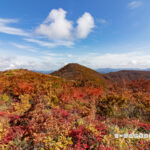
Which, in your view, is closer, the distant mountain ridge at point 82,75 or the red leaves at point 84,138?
the red leaves at point 84,138

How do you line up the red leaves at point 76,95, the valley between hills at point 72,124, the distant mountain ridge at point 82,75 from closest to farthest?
the valley between hills at point 72,124
the red leaves at point 76,95
the distant mountain ridge at point 82,75

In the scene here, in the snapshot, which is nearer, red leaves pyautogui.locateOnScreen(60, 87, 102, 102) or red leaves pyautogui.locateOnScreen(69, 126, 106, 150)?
red leaves pyautogui.locateOnScreen(69, 126, 106, 150)

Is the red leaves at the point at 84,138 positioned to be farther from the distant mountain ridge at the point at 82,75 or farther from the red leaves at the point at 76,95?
the distant mountain ridge at the point at 82,75

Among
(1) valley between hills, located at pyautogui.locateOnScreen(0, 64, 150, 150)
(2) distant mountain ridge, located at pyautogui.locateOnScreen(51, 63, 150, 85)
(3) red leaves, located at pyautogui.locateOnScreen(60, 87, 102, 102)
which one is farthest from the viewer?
(2) distant mountain ridge, located at pyautogui.locateOnScreen(51, 63, 150, 85)

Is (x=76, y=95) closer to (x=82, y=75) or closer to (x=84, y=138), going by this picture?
(x=84, y=138)

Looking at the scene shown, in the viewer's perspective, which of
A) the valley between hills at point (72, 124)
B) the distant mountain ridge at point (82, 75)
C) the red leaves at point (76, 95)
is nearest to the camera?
the valley between hills at point (72, 124)

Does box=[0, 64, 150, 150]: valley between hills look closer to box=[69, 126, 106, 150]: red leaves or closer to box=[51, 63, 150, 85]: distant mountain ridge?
box=[69, 126, 106, 150]: red leaves

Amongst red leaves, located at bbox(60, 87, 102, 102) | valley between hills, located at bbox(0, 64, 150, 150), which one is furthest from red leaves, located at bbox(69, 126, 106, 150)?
red leaves, located at bbox(60, 87, 102, 102)

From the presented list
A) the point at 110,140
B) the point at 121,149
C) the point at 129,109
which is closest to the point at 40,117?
the point at 110,140

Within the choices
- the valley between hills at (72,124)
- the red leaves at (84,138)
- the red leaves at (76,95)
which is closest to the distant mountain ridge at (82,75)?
the red leaves at (76,95)

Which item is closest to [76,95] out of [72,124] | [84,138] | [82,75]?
[72,124]

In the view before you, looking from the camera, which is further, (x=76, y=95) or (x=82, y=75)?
(x=82, y=75)

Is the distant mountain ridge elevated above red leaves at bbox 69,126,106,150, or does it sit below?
above

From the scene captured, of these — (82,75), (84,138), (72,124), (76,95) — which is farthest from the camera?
(82,75)
